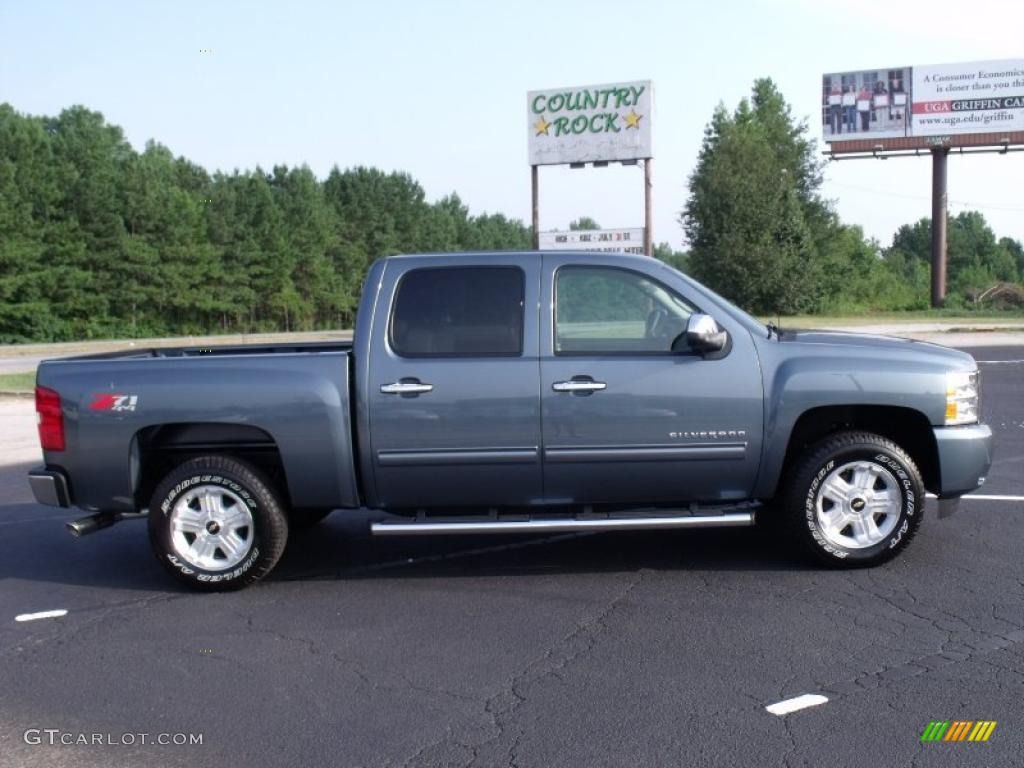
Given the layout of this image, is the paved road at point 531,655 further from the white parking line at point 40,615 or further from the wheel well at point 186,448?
the wheel well at point 186,448

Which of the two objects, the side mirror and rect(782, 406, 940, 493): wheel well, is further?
rect(782, 406, 940, 493): wheel well

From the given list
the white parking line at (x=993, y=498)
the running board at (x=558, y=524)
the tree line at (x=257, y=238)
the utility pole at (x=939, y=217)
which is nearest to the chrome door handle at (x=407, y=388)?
the running board at (x=558, y=524)

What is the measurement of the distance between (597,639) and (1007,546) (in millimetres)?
3008

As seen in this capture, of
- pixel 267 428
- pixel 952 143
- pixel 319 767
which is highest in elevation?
pixel 952 143

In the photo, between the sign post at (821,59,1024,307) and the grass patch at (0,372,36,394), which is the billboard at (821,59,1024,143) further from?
the grass patch at (0,372,36,394)

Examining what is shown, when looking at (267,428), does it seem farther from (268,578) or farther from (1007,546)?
(1007,546)

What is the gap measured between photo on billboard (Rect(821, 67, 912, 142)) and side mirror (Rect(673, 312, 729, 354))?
164 feet

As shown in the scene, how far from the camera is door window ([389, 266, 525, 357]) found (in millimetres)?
5523

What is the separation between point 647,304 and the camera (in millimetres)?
5668

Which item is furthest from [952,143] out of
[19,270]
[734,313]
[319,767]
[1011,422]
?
[319,767]

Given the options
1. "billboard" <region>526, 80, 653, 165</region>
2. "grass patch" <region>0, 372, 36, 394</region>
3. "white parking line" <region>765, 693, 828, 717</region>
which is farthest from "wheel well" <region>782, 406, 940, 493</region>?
"billboard" <region>526, 80, 653, 165</region>

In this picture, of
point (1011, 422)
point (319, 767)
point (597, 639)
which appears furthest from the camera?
point (1011, 422)

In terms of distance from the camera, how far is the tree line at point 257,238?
49750 mm

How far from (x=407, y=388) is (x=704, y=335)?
164 centimetres
